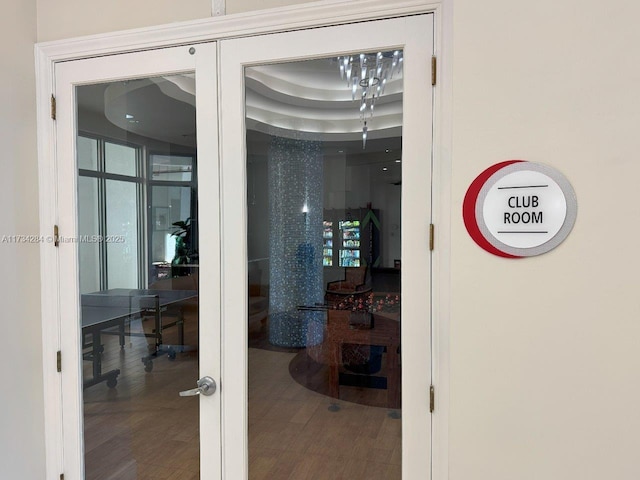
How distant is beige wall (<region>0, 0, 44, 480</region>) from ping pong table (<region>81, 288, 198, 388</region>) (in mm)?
223

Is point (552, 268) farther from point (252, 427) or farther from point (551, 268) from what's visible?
point (252, 427)

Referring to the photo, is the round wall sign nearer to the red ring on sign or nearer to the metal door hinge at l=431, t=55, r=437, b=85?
the red ring on sign

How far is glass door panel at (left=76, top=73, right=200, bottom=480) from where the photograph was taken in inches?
71.2

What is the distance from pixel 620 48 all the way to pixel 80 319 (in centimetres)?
226

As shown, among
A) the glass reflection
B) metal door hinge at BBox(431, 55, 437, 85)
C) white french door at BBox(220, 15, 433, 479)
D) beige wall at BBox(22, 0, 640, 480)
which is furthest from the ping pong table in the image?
metal door hinge at BBox(431, 55, 437, 85)

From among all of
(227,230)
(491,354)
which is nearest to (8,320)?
(227,230)

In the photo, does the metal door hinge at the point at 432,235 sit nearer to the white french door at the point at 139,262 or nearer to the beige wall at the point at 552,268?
the beige wall at the point at 552,268

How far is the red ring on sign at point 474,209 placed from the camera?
1.22 meters

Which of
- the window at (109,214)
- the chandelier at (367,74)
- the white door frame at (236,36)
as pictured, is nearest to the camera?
the white door frame at (236,36)

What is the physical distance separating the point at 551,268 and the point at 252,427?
130 cm

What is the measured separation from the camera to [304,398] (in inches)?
67.9

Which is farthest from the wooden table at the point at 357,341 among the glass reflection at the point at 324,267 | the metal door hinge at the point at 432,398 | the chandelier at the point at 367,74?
the chandelier at the point at 367,74

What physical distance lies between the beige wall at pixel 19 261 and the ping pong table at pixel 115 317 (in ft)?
0.73

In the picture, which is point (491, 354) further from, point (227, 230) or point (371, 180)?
point (227, 230)
